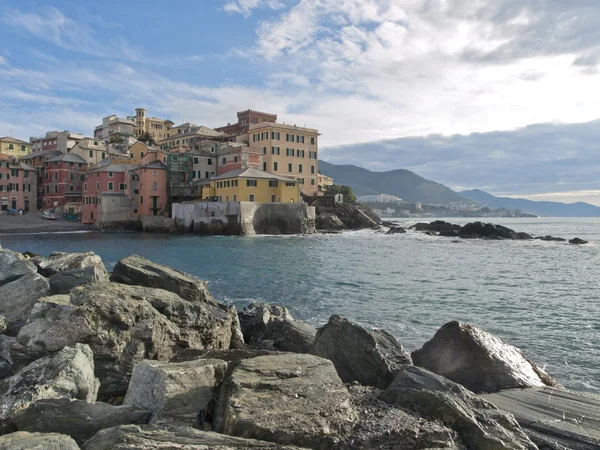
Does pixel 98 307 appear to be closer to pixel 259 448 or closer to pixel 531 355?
pixel 259 448

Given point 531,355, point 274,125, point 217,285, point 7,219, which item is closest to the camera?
point 531,355

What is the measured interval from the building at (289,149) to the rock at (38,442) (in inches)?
2531

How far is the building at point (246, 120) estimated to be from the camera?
294ft

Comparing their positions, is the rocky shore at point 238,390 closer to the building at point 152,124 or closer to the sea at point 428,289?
the sea at point 428,289

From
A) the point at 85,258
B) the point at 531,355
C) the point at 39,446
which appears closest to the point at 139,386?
the point at 39,446

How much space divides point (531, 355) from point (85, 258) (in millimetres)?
12593

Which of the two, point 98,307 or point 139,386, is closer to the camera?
point 139,386

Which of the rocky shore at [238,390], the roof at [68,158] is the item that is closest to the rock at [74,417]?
the rocky shore at [238,390]

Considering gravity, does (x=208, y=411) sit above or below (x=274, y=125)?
below

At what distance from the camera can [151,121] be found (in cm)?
10688

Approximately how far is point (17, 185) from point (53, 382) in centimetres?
7845

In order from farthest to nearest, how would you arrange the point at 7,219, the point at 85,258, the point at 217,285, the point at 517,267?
the point at 7,219
the point at 517,267
the point at 217,285
the point at 85,258

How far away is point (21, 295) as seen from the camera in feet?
32.5

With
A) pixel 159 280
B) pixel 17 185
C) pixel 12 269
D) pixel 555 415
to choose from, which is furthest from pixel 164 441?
pixel 17 185
